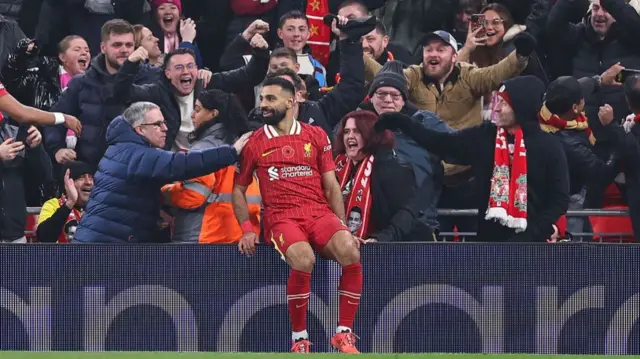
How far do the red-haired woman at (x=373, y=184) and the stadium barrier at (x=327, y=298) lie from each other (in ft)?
1.34

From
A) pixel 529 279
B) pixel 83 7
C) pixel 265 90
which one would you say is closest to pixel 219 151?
pixel 265 90

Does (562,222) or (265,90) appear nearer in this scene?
(265,90)

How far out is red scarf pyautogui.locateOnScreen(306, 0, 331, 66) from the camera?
14344 millimetres

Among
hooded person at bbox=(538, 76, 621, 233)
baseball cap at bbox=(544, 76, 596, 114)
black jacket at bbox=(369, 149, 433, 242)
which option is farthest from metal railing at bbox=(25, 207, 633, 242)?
baseball cap at bbox=(544, 76, 596, 114)

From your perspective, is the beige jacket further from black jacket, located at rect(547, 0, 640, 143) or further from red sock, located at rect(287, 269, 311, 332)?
red sock, located at rect(287, 269, 311, 332)

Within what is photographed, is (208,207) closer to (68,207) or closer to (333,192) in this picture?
(333,192)

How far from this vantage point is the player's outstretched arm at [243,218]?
10.3m

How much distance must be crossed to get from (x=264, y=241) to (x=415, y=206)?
48.5 inches

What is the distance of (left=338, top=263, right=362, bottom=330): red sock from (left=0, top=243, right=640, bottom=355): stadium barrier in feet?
1.77

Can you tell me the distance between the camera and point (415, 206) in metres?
11.0

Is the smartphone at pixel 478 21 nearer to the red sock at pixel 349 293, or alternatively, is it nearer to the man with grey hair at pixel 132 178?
the man with grey hair at pixel 132 178

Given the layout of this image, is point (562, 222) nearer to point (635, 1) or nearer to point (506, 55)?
point (506, 55)

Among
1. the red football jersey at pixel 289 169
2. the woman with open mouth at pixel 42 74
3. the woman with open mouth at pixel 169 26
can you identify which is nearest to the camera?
the red football jersey at pixel 289 169

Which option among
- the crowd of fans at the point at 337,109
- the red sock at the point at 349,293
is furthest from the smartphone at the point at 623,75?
the red sock at the point at 349,293
